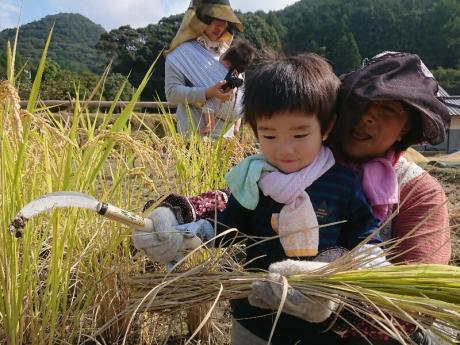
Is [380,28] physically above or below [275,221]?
above

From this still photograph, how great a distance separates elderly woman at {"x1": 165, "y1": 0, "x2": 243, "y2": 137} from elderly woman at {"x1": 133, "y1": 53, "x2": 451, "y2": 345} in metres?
1.28

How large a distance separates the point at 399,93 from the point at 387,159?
160 millimetres

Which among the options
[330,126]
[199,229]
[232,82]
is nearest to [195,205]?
[199,229]

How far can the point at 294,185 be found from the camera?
1034 millimetres

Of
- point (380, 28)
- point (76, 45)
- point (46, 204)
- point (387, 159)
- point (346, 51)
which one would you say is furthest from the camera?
point (380, 28)

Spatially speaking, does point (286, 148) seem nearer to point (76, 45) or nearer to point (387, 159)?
point (387, 159)

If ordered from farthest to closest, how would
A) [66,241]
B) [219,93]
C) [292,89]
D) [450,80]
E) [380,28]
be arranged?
1. [380,28]
2. [450,80]
3. [219,93]
4. [66,241]
5. [292,89]

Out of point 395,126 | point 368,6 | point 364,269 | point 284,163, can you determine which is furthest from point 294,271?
point 368,6

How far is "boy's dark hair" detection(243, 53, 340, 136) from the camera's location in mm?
1009

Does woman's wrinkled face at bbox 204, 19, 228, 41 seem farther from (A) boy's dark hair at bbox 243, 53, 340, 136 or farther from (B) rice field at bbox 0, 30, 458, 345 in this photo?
(A) boy's dark hair at bbox 243, 53, 340, 136

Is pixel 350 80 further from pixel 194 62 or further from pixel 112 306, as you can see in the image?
pixel 194 62

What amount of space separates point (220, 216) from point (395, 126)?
0.42 m

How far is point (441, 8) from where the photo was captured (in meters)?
45.2

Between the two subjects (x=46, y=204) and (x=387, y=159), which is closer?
(x=46, y=204)
